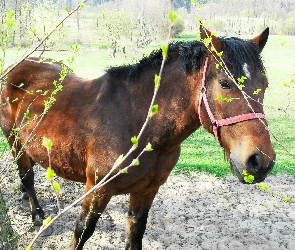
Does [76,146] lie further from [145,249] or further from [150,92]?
[145,249]

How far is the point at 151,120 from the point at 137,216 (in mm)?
1129

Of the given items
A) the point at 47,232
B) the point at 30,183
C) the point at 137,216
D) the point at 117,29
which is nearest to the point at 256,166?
the point at 137,216

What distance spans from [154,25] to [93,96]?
174 ft

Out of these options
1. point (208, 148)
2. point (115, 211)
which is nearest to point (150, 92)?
point (115, 211)

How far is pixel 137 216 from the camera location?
134 inches

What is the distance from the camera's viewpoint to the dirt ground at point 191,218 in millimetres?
3980

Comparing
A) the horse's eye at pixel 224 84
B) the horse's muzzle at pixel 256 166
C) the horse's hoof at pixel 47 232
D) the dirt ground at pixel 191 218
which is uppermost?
the horse's eye at pixel 224 84

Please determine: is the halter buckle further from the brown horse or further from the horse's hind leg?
the horse's hind leg

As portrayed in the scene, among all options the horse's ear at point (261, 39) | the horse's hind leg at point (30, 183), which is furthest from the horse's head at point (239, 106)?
the horse's hind leg at point (30, 183)

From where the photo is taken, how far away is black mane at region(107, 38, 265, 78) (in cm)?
233

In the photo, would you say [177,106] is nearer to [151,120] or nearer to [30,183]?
[151,120]

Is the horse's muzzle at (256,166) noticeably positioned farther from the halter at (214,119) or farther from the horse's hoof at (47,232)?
the horse's hoof at (47,232)

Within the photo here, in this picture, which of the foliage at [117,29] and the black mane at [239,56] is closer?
the black mane at [239,56]

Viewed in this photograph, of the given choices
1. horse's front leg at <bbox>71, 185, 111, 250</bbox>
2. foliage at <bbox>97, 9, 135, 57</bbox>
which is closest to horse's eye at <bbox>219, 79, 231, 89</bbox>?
horse's front leg at <bbox>71, 185, 111, 250</bbox>
